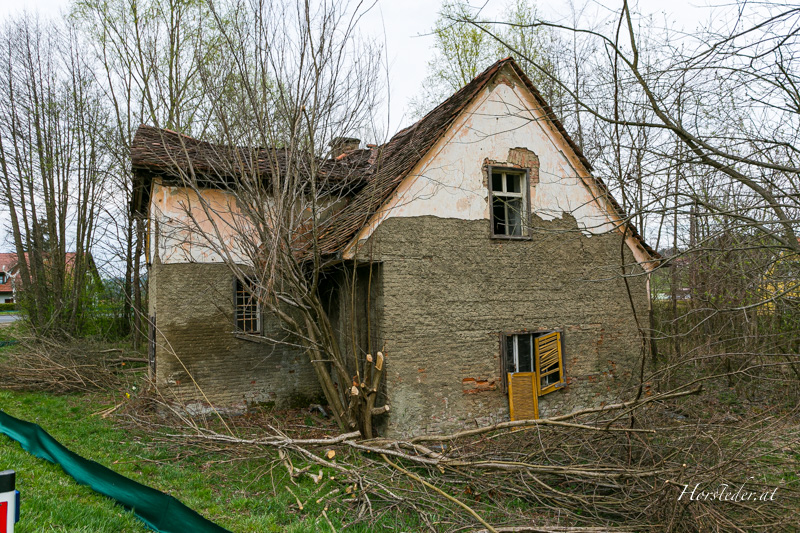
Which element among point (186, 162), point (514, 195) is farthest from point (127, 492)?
point (514, 195)

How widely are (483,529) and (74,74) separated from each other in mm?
22528

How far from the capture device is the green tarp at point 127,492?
4.41 meters

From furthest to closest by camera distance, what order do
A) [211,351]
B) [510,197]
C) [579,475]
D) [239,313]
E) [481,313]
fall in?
[239,313] → [211,351] → [510,197] → [481,313] → [579,475]

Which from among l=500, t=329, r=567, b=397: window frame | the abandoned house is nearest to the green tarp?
the abandoned house

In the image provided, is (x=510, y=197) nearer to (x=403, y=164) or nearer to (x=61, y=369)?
(x=403, y=164)

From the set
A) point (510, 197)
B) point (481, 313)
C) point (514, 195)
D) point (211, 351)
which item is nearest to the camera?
point (481, 313)

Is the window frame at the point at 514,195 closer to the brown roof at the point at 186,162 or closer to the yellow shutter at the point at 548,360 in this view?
the yellow shutter at the point at 548,360

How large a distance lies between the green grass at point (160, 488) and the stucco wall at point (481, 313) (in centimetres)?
260

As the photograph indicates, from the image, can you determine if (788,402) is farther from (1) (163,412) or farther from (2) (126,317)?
(2) (126,317)

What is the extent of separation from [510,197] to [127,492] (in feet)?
25.5

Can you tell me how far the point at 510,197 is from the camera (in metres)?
9.80

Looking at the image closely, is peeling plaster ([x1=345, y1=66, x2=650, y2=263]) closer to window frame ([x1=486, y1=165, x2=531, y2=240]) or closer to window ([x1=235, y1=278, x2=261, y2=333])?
window frame ([x1=486, y1=165, x2=531, y2=240])

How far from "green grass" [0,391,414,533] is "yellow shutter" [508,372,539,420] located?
3.94 metres

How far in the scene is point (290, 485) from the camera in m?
6.56
